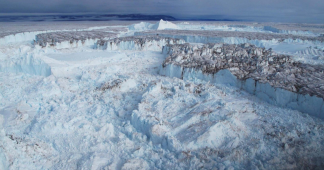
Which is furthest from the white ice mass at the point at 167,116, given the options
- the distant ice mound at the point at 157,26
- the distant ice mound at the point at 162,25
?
the distant ice mound at the point at 157,26

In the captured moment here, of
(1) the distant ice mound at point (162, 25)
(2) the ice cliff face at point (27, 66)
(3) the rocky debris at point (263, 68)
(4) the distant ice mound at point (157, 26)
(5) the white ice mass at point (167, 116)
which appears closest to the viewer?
(5) the white ice mass at point (167, 116)

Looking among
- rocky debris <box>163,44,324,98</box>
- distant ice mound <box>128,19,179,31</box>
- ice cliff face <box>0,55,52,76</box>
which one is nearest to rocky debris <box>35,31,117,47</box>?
ice cliff face <box>0,55,52,76</box>

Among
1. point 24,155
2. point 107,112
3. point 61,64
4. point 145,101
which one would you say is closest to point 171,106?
point 145,101

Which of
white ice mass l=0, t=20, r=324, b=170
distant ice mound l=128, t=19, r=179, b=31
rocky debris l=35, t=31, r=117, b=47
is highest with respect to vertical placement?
distant ice mound l=128, t=19, r=179, b=31

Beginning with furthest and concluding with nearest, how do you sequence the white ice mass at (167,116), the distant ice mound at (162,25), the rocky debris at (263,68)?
the distant ice mound at (162,25), the rocky debris at (263,68), the white ice mass at (167,116)

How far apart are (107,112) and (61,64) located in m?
5.04

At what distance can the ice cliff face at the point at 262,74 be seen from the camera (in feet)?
17.9

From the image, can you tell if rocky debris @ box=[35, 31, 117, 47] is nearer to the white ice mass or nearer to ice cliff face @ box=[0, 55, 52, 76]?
ice cliff face @ box=[0, 55, 52, 76]

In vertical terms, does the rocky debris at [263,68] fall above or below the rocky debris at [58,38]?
below

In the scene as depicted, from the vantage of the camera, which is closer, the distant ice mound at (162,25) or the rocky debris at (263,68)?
the rocky debris at (263,68)

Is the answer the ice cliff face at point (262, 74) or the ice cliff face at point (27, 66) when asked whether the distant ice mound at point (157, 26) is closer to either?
the ice cliff face at point (262, 74)

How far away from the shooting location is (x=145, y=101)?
6.00 meters

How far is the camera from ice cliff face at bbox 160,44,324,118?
5.44 m

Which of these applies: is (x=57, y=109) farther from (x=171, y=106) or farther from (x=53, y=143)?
(x=171, y=106)
